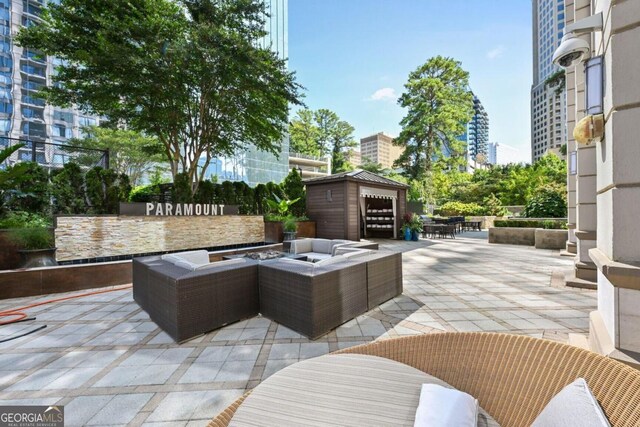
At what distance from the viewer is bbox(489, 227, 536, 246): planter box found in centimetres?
1058

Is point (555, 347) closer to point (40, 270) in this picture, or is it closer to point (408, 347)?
point (408, 347)

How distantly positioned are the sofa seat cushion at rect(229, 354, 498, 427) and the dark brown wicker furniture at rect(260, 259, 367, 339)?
1.85 metres

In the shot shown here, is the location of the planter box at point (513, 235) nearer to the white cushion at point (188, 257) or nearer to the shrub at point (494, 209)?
the white cushion at point (188, 257)

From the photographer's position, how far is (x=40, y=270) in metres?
5.23

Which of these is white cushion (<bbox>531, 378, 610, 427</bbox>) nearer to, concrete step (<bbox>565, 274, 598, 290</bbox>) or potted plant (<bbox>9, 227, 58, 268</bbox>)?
concrete step (<bbox>565, 274, 598, 290</bbox>)

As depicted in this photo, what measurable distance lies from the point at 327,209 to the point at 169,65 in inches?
290

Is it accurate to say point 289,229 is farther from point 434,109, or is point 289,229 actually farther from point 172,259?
point 434,109

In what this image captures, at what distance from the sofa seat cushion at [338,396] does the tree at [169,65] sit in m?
8.85

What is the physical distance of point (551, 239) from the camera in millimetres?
9516

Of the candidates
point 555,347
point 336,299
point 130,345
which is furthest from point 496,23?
point 130,345

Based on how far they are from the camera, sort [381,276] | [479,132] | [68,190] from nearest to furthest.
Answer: [381,276]
[68,190]
[479,132]

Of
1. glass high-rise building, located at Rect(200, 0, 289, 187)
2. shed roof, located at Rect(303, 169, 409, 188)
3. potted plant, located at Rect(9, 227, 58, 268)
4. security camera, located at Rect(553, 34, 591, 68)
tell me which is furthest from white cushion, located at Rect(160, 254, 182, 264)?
glass high-rise building, located at Rect(200, 0, 289, 187)

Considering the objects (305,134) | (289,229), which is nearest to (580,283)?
(289,229)

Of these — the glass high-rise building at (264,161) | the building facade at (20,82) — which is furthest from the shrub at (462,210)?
the building facade at (20,82)
